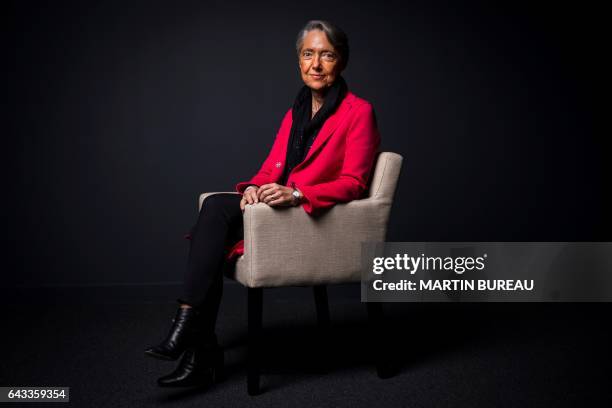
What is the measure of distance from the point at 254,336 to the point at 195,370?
0.24 m

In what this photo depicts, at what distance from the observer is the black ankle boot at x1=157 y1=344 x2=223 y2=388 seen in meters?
2.14

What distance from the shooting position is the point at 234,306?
12.0ft

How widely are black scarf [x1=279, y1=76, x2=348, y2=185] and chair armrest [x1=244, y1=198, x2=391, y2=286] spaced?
0.35 m

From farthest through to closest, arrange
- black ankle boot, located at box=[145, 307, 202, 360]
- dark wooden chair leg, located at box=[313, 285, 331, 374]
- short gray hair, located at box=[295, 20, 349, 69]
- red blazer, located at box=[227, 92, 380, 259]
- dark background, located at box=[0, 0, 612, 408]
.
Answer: dark background, located at box=[0, 0, 612, 408]
dark wooden chair leg, located at box=[313, 285, 331, 374]
short gray hair, located at box=[295, 20, 349, 69]
red blazer, located at box=[227, 92, 380, 259]
black ankle boot, located at box=[145, 307, 202, 360]

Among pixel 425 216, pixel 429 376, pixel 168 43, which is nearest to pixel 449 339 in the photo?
pixel 429 376

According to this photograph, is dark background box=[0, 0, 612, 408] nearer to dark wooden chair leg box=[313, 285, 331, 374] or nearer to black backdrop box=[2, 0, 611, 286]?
black backdrop box=[2, 0, 611, 286]

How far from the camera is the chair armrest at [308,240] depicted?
2080mm

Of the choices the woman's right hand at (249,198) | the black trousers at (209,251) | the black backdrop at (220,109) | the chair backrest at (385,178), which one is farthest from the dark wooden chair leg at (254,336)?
the black backdrop at (220,109)

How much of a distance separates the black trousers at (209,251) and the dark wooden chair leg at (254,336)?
0.13 m

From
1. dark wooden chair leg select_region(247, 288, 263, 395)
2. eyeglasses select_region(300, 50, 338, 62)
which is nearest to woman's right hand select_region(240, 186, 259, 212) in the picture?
dark wooden chair leg select_region(247, 288, 263, 395)

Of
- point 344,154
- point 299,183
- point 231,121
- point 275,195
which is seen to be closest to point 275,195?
point 275,195

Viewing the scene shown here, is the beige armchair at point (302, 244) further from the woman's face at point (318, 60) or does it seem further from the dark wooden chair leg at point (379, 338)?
the woman's face at point (318, 60)

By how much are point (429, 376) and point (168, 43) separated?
2440 mm

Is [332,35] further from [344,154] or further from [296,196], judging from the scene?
[296,196]
